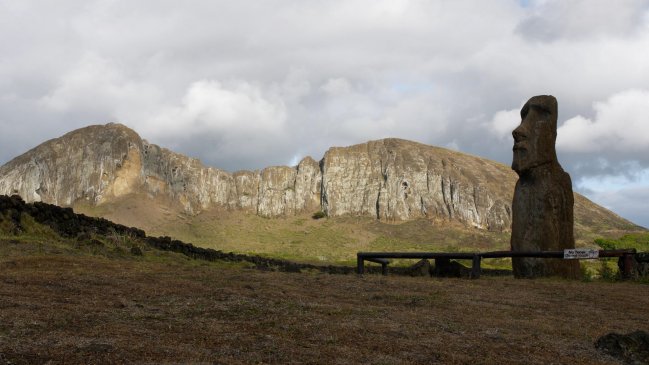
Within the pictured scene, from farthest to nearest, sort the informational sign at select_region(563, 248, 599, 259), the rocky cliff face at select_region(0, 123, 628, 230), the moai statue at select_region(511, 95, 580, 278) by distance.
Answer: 1. the rocky cliff face at select_region(0, 123, 628, 230)
2. the moai statue at select_region(511, 95, 580, 278)
3. the informational sign at select_region(563, 248, 599, 259)

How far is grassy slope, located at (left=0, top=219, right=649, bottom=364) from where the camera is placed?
5.83m

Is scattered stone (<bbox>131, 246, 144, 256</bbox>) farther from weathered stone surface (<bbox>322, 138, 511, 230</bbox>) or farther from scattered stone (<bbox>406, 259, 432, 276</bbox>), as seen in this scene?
weathered stone surface (<bbox>322, 138, 511, 230</bbox>)

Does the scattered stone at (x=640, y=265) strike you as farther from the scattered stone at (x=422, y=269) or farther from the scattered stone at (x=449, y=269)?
the scattered stone at (x=422, y=269)

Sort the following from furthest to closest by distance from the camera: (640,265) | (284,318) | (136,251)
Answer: (136,251), (640,265), (284,318)

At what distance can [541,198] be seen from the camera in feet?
53.5

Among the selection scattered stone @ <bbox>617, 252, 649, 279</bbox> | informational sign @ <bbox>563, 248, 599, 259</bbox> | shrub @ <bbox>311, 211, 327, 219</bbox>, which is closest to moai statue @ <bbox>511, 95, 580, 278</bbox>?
scattered stone @ <bbox>617, 252, 649, 279</bbox>

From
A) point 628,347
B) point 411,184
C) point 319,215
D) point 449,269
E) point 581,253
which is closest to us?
point 628,347

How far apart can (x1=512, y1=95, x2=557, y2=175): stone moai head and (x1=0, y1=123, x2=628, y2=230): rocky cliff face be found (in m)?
102

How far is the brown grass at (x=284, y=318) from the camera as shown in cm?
581

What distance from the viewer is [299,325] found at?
725 centimetres

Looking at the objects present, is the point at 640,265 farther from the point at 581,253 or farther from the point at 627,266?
the point at 581,253

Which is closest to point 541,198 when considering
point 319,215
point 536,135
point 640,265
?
point 536,135

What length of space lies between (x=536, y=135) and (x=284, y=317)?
11.9 m

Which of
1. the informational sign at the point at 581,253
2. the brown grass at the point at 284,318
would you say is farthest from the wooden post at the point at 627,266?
the brown grass at the point at 284,318
